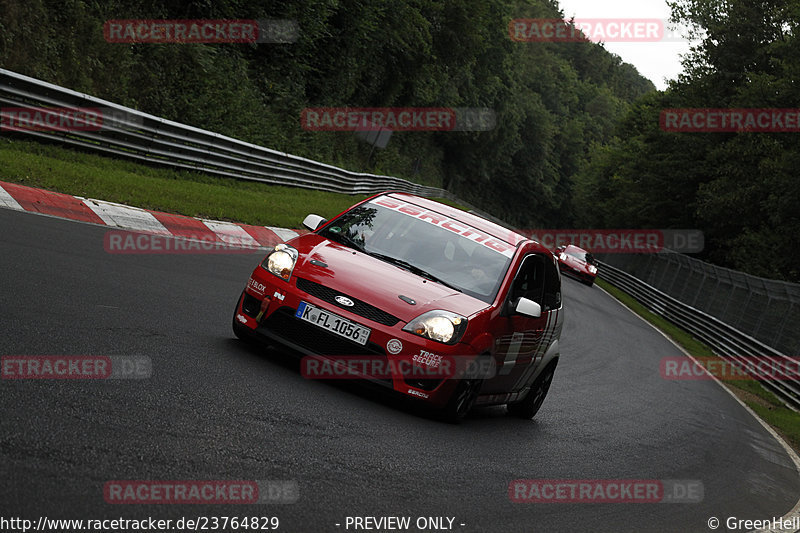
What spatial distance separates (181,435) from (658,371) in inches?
544

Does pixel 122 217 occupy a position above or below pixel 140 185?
below

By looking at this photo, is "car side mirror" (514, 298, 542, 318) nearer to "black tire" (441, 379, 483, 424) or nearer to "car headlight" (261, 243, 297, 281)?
"black tire" (441, 379, 483, 424)

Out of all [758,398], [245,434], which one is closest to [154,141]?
[758,398]

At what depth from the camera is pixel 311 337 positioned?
6.62 meters

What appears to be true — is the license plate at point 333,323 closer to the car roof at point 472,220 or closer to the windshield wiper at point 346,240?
the windshield wiper at point 346,240

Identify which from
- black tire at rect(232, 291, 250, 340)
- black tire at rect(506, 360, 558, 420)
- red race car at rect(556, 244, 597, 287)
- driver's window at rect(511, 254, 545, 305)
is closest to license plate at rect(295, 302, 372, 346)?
black tire at rect(232, 291, 250, 340)

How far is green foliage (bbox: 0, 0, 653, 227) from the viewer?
794 inches

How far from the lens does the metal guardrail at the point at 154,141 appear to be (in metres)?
14.2

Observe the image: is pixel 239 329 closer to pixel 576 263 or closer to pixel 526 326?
pixel 526 326

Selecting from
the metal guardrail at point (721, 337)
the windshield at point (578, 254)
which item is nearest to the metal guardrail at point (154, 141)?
the metal guardrail at point (721, 337)

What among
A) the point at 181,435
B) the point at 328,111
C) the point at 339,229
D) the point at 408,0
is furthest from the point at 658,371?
the point at 408,0

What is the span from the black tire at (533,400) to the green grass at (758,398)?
5802 mm

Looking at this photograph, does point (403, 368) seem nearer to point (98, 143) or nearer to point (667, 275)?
point (98, 143)

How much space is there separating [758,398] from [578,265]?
19418 mm
